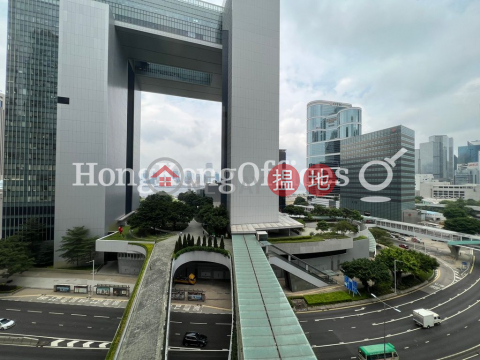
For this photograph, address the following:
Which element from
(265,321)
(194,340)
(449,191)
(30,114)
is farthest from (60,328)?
(449,191)

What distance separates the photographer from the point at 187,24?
46.4 metres

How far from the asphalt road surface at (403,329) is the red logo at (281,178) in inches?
850

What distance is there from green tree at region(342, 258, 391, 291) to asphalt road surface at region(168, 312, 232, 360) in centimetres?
1559

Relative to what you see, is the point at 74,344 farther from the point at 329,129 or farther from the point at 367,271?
the point at 329,129

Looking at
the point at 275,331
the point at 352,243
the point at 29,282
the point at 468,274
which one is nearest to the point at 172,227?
the point at 29,282

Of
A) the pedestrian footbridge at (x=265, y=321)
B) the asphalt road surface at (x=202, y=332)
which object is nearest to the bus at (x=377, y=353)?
the pedestrian footbridge at (x=265, y=321)

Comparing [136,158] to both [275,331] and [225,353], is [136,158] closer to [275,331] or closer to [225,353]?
[225,353]

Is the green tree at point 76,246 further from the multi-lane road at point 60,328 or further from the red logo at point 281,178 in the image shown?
the red logo at point 281,178

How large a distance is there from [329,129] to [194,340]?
152851 mm

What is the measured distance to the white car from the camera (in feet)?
65.5

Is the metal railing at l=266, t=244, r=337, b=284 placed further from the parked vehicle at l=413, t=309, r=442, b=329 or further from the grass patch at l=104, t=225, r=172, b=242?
the grass patch at l=104, t=225, r=172, b=242

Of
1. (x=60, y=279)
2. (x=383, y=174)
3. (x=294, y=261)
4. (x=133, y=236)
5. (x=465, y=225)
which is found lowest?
(x=60, y=279)

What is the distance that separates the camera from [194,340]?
18094 mm

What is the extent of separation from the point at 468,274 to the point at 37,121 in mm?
75474
